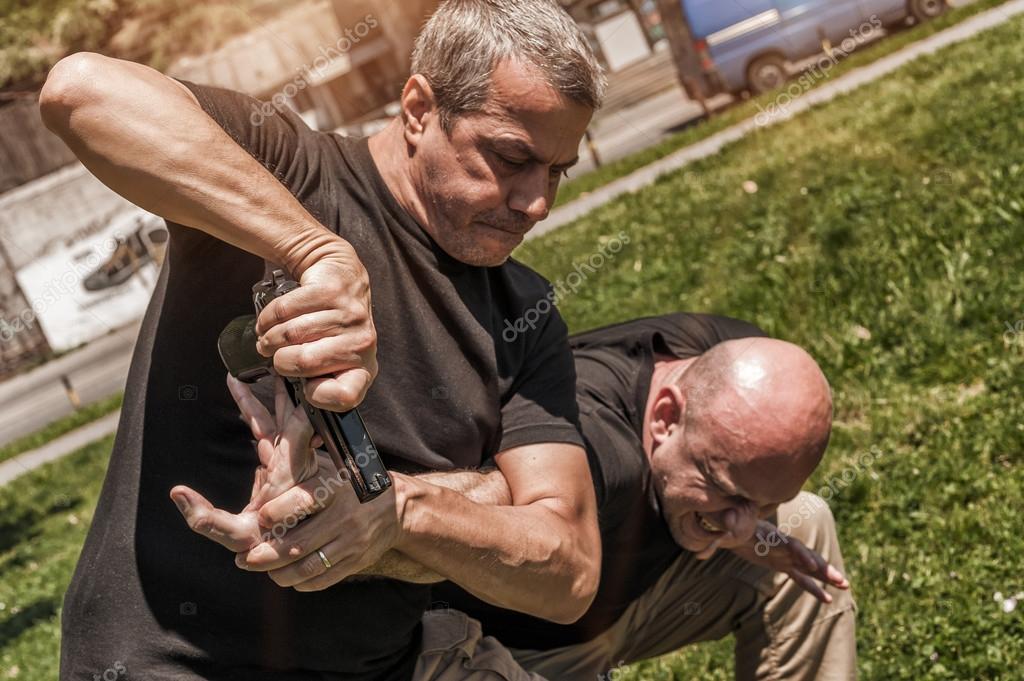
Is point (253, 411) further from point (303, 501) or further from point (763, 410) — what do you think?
point (763, 410)

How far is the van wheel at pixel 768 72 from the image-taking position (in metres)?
19.7

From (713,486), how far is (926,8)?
52.5 ft

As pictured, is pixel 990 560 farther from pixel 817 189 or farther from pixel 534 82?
pixel 817 189

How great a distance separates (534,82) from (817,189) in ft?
16.4

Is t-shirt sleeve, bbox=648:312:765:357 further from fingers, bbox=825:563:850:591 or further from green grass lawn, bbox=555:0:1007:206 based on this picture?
green grass lawn, bbox=555:0:1007:206

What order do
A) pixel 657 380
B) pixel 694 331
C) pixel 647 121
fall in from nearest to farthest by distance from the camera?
pixel 657 380
pixel 694 331
pixel 647 121

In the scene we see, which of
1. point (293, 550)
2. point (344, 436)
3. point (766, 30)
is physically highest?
point (344, 436)

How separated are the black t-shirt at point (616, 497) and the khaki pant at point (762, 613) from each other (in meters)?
0.07

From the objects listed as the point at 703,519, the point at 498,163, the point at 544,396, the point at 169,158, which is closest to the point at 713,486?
the point at 703,519

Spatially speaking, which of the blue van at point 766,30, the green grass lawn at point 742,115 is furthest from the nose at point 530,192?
the blue van at point 766,30

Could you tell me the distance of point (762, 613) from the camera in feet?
11.4

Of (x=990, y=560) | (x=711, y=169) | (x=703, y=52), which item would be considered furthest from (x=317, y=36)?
(x=990, y=560)

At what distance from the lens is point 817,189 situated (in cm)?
696

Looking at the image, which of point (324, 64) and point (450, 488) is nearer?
point (450, 488)
